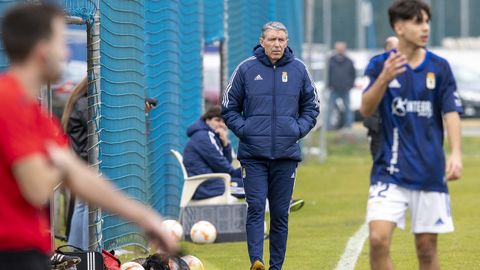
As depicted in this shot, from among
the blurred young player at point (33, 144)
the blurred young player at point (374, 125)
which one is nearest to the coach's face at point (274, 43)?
the blurred young player at point (374, 125)

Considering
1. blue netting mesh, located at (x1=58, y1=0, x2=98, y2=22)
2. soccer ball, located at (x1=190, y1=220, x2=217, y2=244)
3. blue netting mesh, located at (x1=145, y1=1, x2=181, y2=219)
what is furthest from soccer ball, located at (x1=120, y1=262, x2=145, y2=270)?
blue netting mesh, located at (x1=145, y1=1, x2=181, y2=219)

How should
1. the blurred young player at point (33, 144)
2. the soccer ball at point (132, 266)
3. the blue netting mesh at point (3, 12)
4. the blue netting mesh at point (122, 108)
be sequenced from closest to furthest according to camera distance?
the blurred young player at point (33, 144), the blue netting mesh at point (3, 12), the soccer ball at point (132, 266), the blue netting mesh at point (122, 108)

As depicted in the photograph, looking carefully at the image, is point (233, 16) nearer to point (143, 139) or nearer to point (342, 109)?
point (143, 139)

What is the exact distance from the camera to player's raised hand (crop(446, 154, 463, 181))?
6898 millimetres

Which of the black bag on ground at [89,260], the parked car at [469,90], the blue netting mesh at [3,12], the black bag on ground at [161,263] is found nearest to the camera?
A: the blue netting mesh at [3,12]

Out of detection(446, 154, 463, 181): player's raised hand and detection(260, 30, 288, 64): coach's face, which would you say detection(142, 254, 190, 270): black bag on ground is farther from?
detection(446, 154, 463, 181): player's raised hand

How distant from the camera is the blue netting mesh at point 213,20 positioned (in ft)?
54.7

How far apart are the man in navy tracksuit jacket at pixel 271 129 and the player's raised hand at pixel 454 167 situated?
298 cm

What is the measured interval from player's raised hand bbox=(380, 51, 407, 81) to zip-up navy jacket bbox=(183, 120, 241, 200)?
6201 mm

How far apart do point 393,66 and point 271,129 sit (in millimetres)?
3221

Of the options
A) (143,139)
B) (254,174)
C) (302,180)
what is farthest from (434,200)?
(302,180)

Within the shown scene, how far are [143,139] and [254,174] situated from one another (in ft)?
7.25

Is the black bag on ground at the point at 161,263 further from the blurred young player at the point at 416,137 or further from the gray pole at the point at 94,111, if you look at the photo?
the blurred young player at the point at 416,137

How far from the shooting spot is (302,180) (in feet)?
68.6
